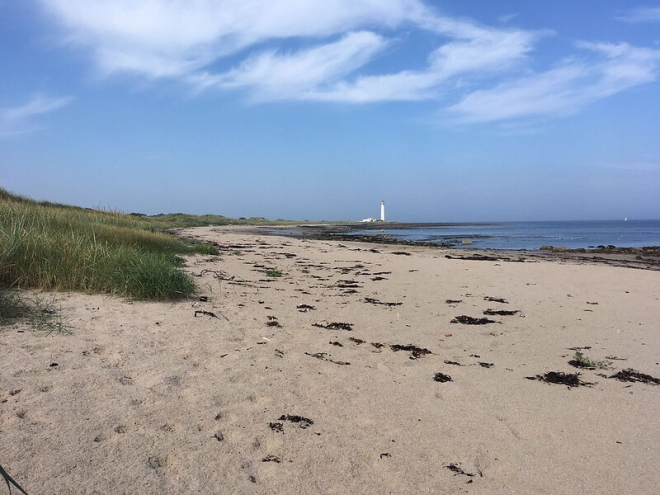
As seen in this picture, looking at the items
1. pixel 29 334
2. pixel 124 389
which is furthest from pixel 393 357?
pixel 29 334

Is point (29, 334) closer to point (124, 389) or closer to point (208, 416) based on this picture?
point (124, 389)

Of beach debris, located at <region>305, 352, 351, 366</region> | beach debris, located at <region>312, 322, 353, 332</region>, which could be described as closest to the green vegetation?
beach debris, located at <region>305, 352, 351, 366</region>

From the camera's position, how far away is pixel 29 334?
3541 mm

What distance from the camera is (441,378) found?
12.0 feet

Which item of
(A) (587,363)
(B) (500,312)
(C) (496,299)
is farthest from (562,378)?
(C) (496,299)

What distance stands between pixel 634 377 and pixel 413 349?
1.90 m

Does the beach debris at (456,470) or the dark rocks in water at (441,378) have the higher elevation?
the dark rocks in water at (441,378)

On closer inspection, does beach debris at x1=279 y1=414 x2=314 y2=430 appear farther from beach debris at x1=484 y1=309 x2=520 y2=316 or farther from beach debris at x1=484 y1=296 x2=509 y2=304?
beach debris at x1=484 y1=296 x2=509 y2=304

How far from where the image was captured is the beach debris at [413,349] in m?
4.23

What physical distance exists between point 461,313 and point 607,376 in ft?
7.71

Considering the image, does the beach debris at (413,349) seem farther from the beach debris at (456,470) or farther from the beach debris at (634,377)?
the beach debris at (456,470)

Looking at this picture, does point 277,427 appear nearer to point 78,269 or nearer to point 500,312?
point 78,269

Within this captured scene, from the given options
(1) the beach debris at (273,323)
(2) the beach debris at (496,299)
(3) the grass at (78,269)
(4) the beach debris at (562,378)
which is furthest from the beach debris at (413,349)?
(2) the beach debris at (496,299)

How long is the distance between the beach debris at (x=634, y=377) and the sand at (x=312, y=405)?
0.09 m
